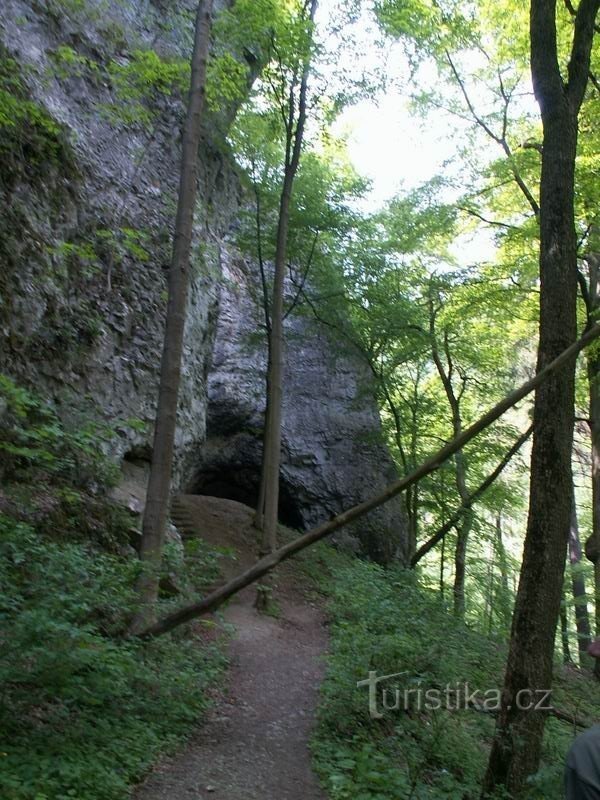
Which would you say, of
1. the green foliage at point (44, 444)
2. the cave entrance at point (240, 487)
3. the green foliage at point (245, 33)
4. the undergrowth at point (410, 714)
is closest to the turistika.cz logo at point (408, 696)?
the undergrowth at point (410, 714)

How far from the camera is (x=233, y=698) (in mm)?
7004

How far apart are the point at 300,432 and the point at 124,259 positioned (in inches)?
357

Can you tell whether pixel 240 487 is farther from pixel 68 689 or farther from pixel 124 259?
pixel 68 689

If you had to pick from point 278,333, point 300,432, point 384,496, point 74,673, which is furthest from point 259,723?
point 300,432

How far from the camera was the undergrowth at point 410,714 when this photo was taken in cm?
484

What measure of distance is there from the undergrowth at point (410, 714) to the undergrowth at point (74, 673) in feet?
4.67

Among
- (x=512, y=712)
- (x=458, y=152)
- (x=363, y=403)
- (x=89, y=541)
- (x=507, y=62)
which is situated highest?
(x=507, y=62)

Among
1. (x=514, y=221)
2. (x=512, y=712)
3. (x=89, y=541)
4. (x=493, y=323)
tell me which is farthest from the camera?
(x=493, y=323)

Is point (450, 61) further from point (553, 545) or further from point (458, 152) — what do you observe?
point (553, 545)

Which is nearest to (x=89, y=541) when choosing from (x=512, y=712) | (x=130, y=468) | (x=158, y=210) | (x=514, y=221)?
(x=130, y=468)

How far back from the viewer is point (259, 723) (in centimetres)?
636

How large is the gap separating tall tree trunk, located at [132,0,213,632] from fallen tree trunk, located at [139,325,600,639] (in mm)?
451

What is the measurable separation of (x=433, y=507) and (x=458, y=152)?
9.49 metres

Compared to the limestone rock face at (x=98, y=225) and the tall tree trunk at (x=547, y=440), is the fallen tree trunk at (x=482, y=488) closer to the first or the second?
the limestone rock face at (x=98, y=225)
